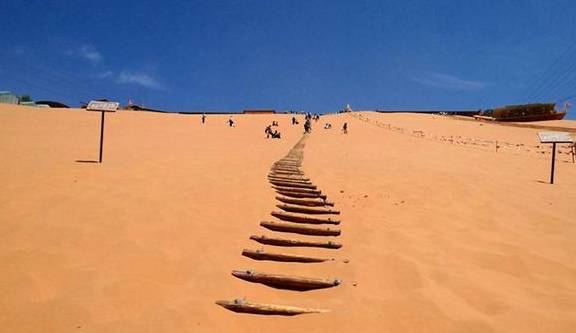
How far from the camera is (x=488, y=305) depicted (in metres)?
4.38

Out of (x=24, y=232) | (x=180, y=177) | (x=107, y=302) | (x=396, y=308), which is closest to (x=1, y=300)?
(x=107, y=302)

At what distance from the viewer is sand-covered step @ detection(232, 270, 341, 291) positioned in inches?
185

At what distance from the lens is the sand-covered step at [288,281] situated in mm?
4691

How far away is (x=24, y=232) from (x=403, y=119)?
48.7m

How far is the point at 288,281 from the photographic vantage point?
4699mm

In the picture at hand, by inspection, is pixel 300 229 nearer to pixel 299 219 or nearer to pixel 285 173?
pixel 299 219

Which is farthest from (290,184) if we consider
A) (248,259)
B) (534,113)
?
(534,113)

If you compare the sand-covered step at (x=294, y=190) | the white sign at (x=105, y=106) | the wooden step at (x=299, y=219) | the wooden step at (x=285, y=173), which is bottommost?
the wooden step at (x=299, y=219)

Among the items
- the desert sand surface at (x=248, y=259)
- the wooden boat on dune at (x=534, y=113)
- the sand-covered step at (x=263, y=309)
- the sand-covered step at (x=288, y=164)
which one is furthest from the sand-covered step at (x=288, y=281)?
the wooden boat on dune at (x=534, y=113)

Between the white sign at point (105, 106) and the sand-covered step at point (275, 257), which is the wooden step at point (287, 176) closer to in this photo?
the sand-covered step at point (275, 257)

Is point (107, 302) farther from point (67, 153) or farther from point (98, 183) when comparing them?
point (67, 153)

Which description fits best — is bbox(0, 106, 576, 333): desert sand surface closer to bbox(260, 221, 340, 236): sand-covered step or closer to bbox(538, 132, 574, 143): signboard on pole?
bbox(260, 221, 340, 236): sand-covered step

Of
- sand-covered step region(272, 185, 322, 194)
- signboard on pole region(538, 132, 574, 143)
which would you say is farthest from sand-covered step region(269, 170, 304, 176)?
signboard on pole region(538, 132, 574, 143)

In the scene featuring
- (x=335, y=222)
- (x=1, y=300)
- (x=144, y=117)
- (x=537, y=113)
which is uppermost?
(x=537, y=113)
